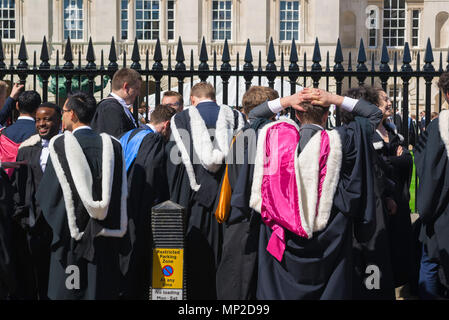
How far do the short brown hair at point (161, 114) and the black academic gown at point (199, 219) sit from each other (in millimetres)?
128

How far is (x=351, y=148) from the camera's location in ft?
20.0

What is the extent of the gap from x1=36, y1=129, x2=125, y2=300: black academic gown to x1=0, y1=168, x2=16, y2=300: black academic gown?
294 mm

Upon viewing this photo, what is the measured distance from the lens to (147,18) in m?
36.9

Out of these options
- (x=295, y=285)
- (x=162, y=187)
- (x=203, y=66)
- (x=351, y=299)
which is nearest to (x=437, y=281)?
(x=351, y=299)

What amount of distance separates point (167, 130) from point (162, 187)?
56 centimetres

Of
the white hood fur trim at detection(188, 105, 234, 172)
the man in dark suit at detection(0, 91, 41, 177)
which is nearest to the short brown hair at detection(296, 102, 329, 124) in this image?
the white hood fur trim at detection(188, 105, 234, 172)

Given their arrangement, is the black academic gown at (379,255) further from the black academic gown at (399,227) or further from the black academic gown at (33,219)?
the black academic gown at (33,219)

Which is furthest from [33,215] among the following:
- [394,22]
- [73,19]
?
[394,22]

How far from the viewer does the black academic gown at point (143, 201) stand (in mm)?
6598

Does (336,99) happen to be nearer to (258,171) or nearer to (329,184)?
(329,184)

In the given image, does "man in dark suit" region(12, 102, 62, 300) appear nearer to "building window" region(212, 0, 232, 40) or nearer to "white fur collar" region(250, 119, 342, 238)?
"white fur collar" region(250, 119, 342, 238)

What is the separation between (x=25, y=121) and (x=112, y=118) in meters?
0.83

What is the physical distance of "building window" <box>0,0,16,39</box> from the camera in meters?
37.1
